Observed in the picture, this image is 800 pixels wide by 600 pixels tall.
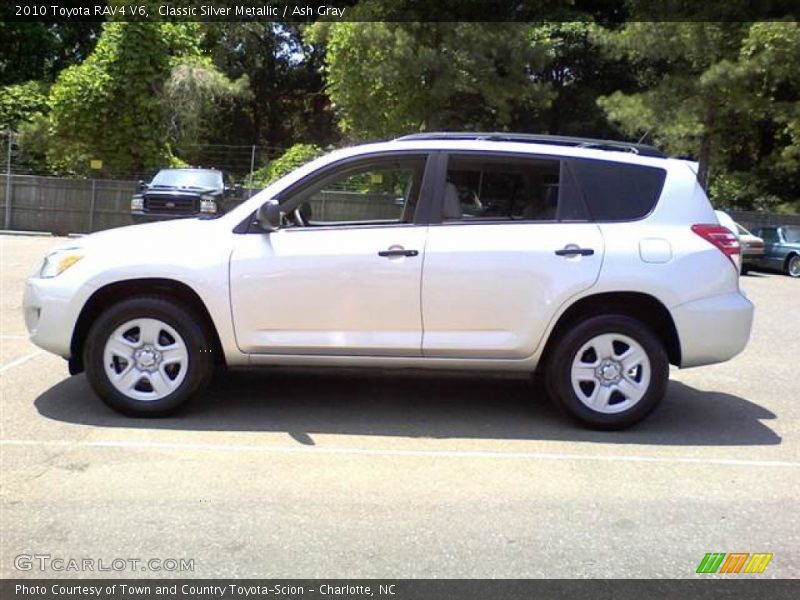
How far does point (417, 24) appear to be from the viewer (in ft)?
71.8

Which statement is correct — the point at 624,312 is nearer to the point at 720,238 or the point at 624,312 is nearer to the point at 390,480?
the point at 720,238

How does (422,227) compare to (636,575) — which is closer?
(636,575)

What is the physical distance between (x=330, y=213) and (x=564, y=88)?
2748 cm

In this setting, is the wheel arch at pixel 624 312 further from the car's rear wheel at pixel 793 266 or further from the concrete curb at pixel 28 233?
the concrete curb at pixel 28 233

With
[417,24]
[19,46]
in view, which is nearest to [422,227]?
[417,24]

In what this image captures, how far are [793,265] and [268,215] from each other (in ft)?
60.6

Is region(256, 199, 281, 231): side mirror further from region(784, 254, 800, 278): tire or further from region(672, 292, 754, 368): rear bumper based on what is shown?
region(784, 254, 800, 278): tire

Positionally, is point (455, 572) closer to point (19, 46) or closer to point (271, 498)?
point (271, 498)

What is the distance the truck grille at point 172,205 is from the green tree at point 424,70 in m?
6.60

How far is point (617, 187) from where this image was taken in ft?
18.4

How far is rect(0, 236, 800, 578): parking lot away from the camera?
3.72 m

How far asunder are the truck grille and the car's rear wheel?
14.5 meters

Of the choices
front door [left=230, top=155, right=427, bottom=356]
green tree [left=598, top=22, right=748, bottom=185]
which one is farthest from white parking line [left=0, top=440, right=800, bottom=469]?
green tree [left=598, top=22, right=748, bottom=185]
